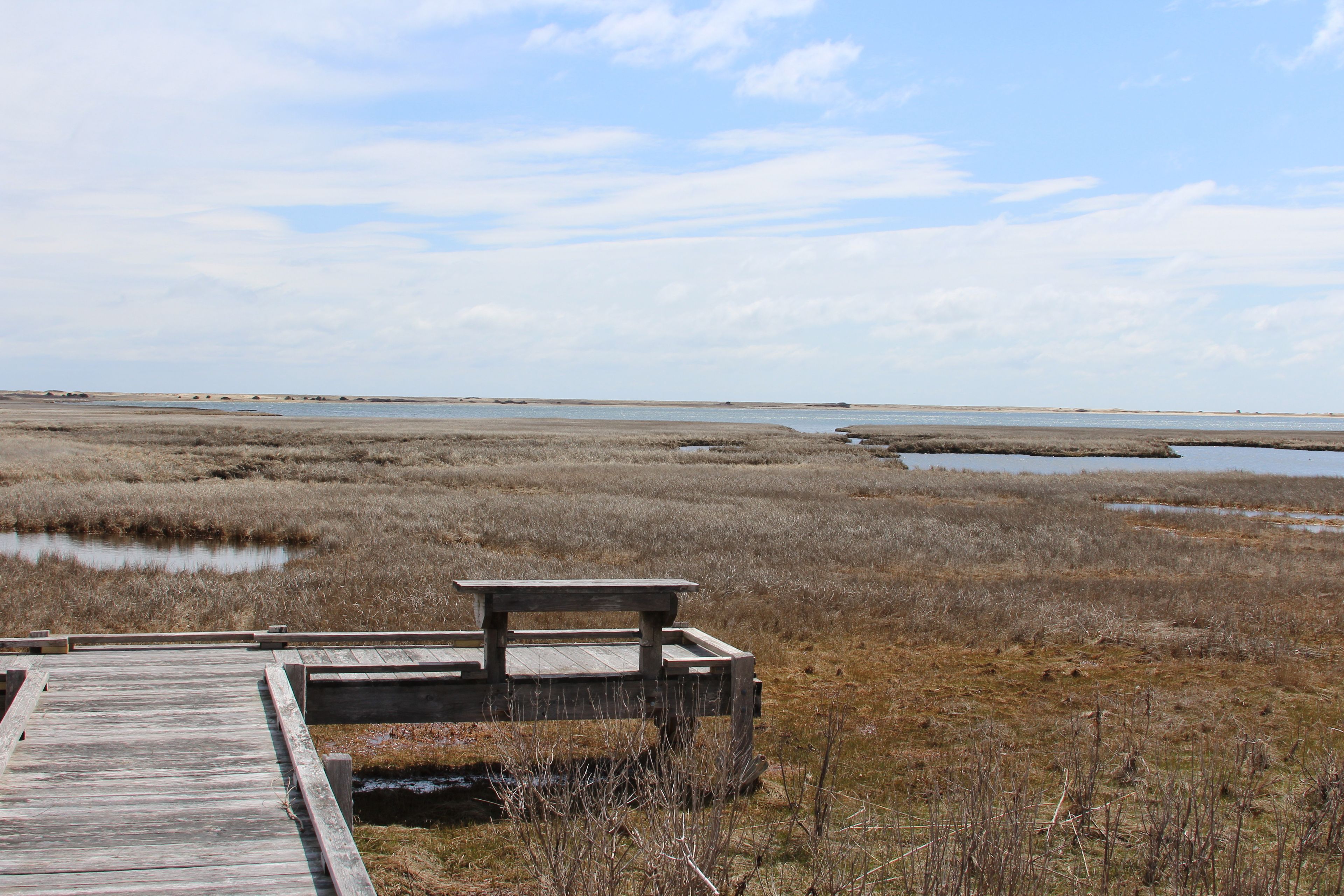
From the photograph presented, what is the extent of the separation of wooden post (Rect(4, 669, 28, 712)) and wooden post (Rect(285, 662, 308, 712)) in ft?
5.76

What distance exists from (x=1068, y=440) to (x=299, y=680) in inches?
3514

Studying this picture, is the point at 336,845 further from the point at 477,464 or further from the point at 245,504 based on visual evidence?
the point at 477,464

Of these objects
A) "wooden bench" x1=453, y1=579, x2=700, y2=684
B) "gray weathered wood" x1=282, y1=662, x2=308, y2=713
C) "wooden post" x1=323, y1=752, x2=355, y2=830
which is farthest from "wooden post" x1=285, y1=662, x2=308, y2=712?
"wooden post" x1=323, y1=752, x2=355, y2=830

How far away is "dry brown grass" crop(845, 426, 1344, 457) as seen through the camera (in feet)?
231

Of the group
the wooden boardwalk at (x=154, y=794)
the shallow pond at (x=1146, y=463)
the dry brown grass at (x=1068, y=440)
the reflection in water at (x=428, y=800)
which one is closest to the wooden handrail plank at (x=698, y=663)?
the reflection in water at (x=428, y=800)

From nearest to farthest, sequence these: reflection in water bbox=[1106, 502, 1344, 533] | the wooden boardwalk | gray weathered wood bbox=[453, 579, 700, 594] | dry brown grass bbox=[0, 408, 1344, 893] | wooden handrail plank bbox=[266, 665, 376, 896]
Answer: wooden handrail plank bbox=[266, 665, 376, 896] → the wooden boardwalk → gray weathered wood bbox=[453, 579, 700, 594] → dry brown grass bbox=[0, 408, 1344, 893] → reflection in water bbox=[1106, 502, 1344, 533]

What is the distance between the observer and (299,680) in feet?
21.6

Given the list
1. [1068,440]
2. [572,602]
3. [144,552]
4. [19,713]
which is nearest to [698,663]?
[572,602]

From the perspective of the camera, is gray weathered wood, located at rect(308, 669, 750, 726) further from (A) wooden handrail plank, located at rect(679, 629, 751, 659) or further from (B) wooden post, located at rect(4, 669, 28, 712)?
(B) wooden post, located at rect(4, 669, 28, 712)

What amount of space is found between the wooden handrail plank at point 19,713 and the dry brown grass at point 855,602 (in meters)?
2.17

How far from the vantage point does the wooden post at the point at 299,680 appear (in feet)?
21.4

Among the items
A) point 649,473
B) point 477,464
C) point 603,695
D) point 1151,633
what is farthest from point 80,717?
point 477,464

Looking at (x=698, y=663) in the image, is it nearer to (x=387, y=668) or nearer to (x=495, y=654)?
(x=495, y=654)

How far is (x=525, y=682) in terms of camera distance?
291 inches
